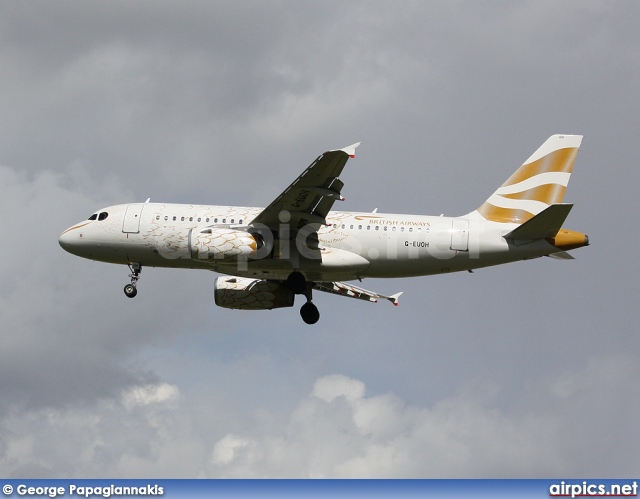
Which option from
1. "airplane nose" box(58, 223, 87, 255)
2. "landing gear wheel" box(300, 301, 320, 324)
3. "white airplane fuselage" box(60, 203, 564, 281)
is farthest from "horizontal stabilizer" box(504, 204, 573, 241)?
"airplane nose" box(58, 223, 87, 255)

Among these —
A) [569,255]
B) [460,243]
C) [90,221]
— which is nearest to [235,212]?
[90,221]

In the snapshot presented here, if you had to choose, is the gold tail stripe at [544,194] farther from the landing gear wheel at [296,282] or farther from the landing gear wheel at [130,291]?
the landing gear wheel at [130,291]

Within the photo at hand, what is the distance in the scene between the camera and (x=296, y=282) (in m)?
52.6

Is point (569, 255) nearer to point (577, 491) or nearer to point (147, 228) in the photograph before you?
point (577, 491)

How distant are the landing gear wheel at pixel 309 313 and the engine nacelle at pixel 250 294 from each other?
1.83 meters

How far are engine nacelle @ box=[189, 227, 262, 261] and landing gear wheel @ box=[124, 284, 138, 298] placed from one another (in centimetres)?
526

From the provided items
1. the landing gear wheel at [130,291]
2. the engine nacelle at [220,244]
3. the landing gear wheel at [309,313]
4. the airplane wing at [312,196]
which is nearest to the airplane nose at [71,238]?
the landing gear wheel at [130,291]

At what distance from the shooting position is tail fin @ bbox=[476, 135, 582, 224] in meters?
53.6

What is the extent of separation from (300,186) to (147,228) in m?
8.75

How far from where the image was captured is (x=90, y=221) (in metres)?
54.5

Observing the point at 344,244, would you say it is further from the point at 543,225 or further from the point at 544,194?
the point at 544,194

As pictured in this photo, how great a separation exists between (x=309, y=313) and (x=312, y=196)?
8336 millimetres

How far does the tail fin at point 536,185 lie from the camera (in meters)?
53.6

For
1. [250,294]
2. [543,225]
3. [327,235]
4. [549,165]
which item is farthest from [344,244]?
[549,165]
